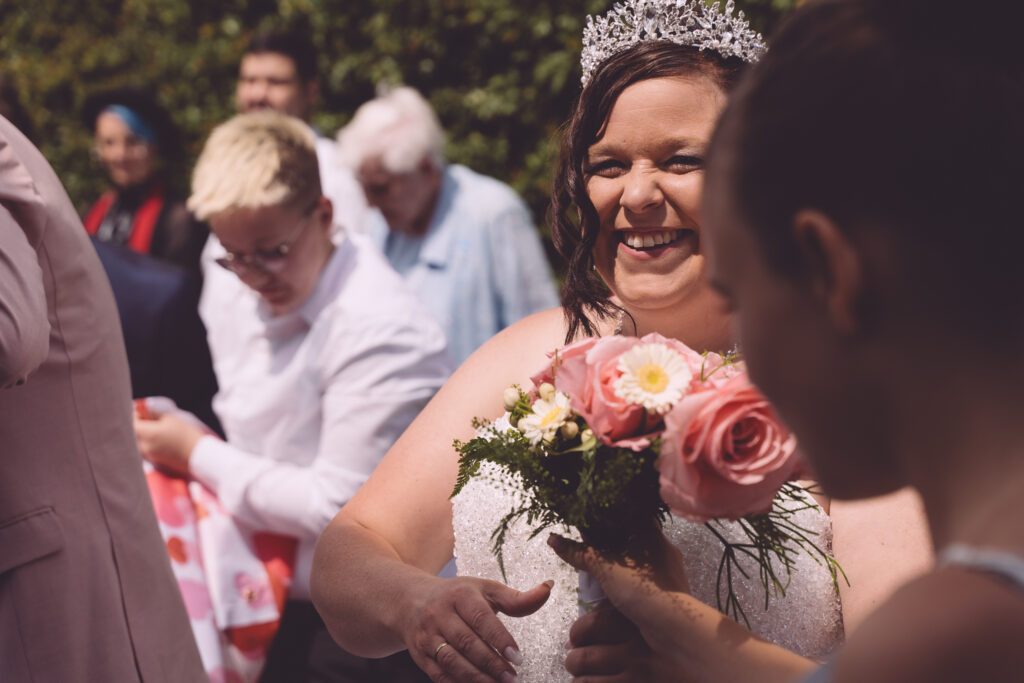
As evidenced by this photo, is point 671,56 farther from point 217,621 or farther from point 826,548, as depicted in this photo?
point 217,621

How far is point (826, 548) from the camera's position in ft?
7.75

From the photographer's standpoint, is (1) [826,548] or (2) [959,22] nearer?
(2) [959,22]

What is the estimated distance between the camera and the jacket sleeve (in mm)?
2129

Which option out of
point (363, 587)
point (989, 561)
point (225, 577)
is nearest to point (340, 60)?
point (225, 577)

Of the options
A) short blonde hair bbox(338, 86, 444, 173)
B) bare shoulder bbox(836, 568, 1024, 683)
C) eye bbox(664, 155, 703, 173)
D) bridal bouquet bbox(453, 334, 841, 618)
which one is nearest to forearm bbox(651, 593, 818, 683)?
bridal bouquet bbox(453, 334, 841, 618)

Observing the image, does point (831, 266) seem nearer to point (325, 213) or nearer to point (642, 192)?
point (642, 192)

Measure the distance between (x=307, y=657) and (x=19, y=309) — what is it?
1.91 m

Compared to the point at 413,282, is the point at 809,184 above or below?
above

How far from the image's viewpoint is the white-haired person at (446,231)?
5875mm

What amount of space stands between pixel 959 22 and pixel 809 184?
209mm

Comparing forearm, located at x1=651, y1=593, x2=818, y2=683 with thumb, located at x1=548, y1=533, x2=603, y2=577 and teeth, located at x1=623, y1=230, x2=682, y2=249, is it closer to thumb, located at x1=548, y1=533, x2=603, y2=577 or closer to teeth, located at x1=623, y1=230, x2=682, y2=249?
thumb, located at x1=548, y1=533, x2=603, y2=577

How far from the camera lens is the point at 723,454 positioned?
177 centimetres

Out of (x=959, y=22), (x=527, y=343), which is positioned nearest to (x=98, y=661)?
(x=527, y=343)

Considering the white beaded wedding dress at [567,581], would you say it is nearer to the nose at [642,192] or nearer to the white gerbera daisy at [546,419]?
the white gerbera daisy at [546,419]
